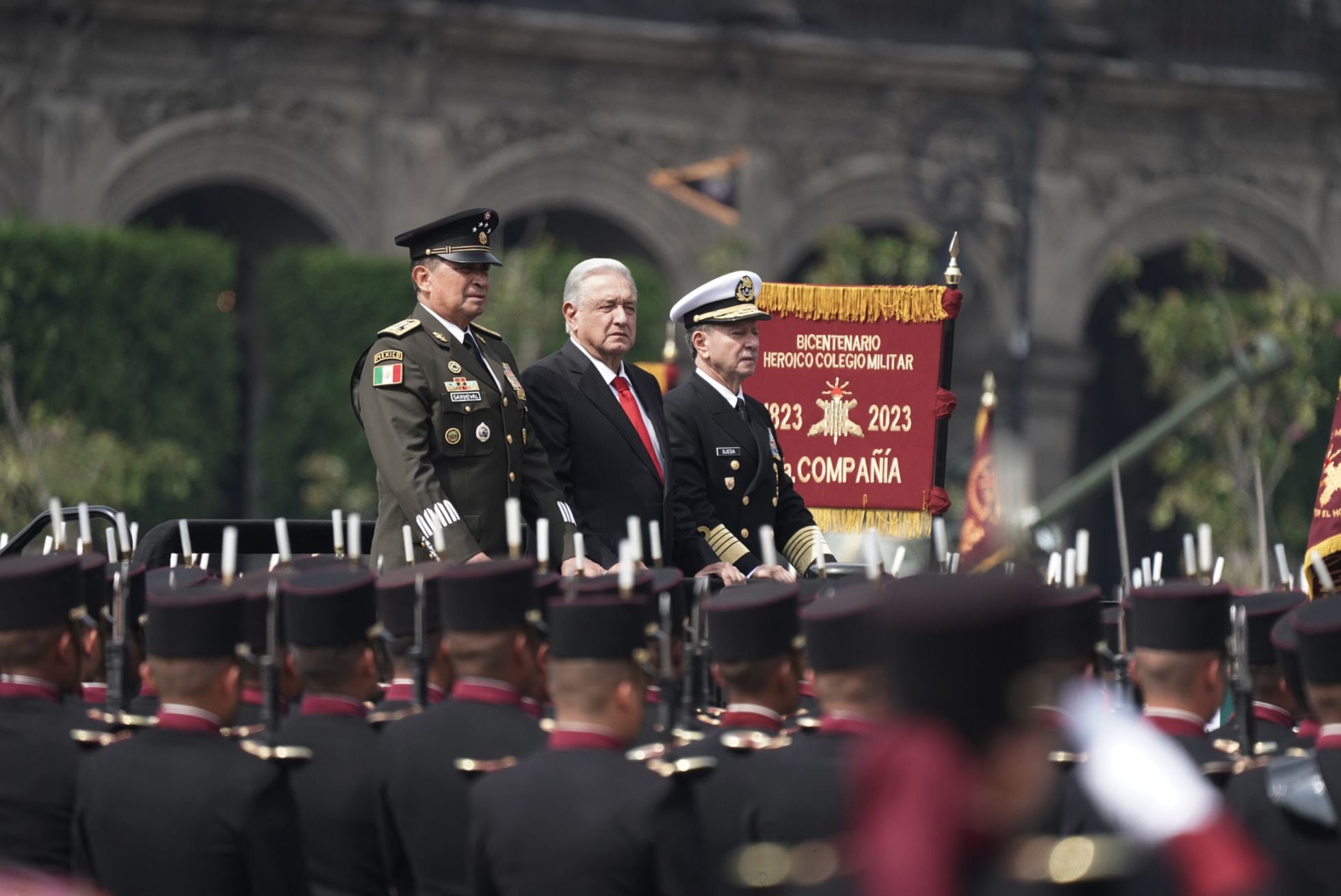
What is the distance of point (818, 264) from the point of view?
32844 mm

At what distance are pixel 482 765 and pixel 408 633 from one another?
3.98ft

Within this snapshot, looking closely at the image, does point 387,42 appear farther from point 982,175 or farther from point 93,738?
point 93,738

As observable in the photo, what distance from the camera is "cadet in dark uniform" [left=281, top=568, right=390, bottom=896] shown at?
257 inches

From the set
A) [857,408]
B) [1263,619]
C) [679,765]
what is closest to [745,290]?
[857,408]

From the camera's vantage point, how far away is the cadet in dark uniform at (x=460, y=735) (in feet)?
20.5

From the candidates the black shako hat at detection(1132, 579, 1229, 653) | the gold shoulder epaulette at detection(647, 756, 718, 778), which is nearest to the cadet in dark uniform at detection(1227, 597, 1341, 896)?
the black shako hat at detection(1132, 579, 1229, 653)

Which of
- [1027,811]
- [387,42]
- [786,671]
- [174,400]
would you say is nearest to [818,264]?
[387,42]

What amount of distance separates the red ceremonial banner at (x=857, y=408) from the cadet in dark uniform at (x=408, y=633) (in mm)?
4152

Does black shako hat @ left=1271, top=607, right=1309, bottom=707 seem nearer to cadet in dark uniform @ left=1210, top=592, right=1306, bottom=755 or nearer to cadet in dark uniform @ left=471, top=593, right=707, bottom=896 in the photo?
cadet in dark uniform @ left=1210, top=592, right=1306, bottom=755

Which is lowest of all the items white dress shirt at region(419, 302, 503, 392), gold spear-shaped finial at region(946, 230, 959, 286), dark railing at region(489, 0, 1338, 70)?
white dress shirt at region(419, 302, 503, 392)

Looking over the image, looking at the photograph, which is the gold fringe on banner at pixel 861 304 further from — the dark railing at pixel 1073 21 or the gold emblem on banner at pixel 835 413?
the dark railing at pixel 1073 21

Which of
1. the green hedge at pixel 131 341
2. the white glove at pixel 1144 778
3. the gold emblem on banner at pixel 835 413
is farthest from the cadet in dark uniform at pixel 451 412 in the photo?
the green hedge at pixel 131 341

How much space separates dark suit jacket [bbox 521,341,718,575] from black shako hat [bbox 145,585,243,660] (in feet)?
10.5

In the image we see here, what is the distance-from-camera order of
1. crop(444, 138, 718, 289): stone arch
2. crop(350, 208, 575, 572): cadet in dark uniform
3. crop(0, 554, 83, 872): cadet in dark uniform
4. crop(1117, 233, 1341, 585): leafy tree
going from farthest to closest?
1. crop(444, 138, 718, 289): stone arch
2. crop(1117, 233, 1341, 585): leafy tree
3. crop(350, 208, 575, 572): cadet in dark uniform
4. crop(0, 554, 83, 872): cadet in dark uniform
